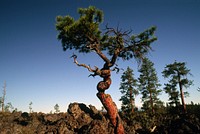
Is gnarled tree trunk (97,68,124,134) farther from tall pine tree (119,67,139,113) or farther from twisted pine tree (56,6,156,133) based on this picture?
tall pine tree (119,67,139,113)

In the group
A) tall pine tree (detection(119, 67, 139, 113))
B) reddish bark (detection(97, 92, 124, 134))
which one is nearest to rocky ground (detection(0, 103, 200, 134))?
reddish bark (detection(97, 92, 124, 134))

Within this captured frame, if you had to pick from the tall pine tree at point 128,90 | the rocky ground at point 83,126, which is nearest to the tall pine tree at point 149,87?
the tall pine tree at point 128,90

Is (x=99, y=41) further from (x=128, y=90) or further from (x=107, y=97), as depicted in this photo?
(x=128, y=90)

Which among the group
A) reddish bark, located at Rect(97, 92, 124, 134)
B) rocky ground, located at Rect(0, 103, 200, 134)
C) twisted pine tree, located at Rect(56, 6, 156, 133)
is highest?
twisted pine tree, located at Rect(56, 6, 156, 133)

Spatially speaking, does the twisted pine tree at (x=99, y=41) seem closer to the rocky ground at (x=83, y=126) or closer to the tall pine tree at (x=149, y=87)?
the rocky ground at (x=83, y=126)

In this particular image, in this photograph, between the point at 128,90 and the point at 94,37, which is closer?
the point at 94,37

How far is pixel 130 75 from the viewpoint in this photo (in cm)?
3788

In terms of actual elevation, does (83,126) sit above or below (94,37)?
below

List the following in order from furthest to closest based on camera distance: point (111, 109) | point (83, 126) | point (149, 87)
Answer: point (149, 87)
point (83, 126)
point (111, 109)

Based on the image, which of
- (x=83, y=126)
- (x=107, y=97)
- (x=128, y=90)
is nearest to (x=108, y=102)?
(x=107, y=97)

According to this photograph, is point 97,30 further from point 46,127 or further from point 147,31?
point 46,127

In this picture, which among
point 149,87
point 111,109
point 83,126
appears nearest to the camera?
point 111,109

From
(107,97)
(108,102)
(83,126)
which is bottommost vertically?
(83,126)

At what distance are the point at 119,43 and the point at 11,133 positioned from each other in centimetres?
1293
